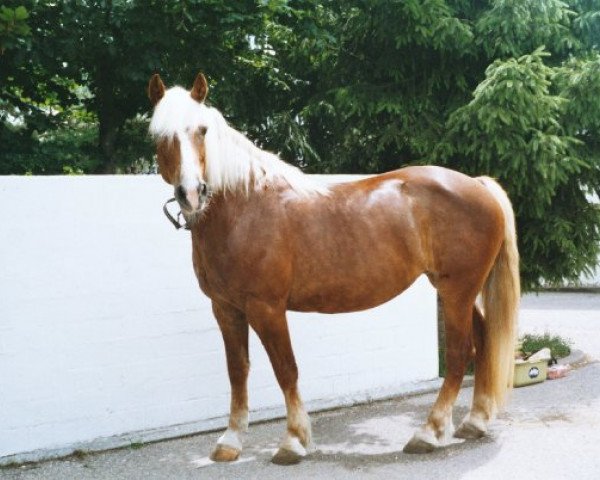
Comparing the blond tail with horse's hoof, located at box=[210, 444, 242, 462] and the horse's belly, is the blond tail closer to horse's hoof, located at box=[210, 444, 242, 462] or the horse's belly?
the horse's belly

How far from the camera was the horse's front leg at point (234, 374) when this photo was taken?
153 inches

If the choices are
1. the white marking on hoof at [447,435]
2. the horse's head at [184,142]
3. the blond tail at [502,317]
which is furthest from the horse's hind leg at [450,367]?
the horse's head at [184,142]

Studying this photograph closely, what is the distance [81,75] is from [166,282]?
281 centimetres

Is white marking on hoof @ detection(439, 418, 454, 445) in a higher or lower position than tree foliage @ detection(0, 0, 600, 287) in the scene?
lower

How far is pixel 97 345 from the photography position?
13.6 feet

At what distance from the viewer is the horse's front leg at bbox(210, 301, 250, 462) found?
389 cm

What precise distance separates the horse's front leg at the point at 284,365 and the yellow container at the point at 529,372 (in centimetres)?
242

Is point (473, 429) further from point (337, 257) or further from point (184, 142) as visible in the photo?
point (184, 142)

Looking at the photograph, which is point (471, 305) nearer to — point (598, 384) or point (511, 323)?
point (511, 323)

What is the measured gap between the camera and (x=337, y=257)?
12.5 ft

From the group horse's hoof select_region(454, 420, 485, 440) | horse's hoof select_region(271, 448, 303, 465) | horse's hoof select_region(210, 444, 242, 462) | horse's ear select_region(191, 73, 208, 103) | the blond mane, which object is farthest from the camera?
horse's hoof select_region(454, 420, 485, 440)

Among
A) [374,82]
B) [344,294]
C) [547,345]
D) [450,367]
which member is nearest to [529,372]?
[547,345]

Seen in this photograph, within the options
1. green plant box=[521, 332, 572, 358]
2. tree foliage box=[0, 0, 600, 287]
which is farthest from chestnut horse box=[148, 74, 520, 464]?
green plant box=[521, 332, 572, 358]

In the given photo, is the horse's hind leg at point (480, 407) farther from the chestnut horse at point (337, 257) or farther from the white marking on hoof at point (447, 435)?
the white marking on hoof at point (447, 435)
